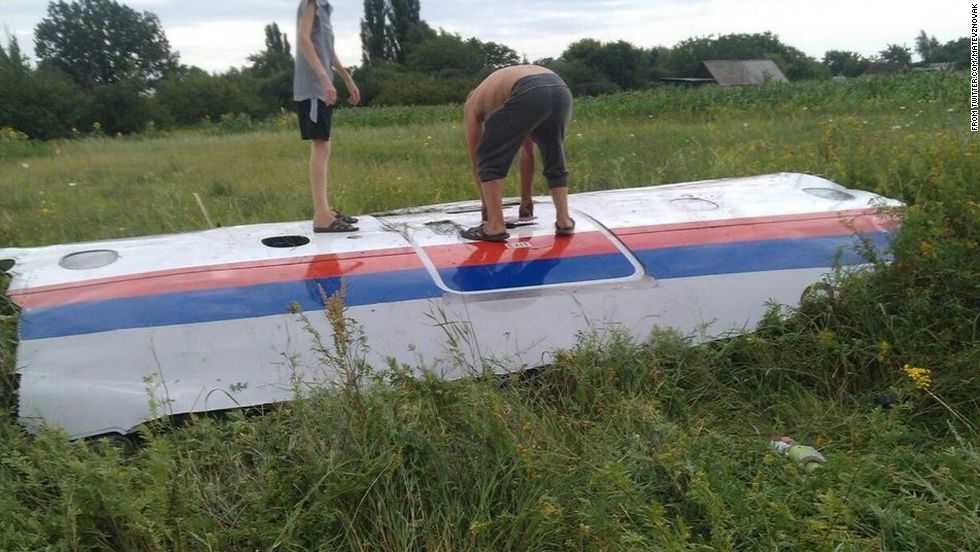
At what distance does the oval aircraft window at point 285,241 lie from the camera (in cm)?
387

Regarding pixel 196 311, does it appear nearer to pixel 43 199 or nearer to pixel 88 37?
pixel 43 199

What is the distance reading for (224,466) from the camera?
2729 mm

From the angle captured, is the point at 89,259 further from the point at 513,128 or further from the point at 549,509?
the point at 549,509

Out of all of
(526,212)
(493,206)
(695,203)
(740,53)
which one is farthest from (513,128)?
(740,53)

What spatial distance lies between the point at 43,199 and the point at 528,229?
19.4ft

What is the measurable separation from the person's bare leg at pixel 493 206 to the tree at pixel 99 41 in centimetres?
5604

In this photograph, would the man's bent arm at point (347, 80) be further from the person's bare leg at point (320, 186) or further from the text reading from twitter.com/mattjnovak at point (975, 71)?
the text reading from twitter.com/mattjnovak at point (975, 71)

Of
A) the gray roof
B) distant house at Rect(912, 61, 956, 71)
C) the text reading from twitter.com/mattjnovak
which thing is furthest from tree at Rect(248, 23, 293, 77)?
the text reading from twitter.com/mattjnovak

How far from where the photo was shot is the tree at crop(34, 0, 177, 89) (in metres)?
54.6

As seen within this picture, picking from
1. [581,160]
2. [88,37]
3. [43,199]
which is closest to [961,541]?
[581,160]

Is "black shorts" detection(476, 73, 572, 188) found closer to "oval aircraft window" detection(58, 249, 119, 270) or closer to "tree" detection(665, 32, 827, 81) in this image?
"oval aircraft window" detection(58, 249, 119, 270)

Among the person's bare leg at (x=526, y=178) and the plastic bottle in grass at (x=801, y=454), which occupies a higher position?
the person's bare leg at (x=526, y=178)

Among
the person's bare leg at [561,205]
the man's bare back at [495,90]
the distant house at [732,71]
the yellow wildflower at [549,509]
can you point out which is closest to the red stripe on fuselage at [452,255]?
the person's bare leg at [561,205]

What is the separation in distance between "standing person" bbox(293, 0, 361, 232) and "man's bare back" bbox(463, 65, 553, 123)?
2.40 ft
